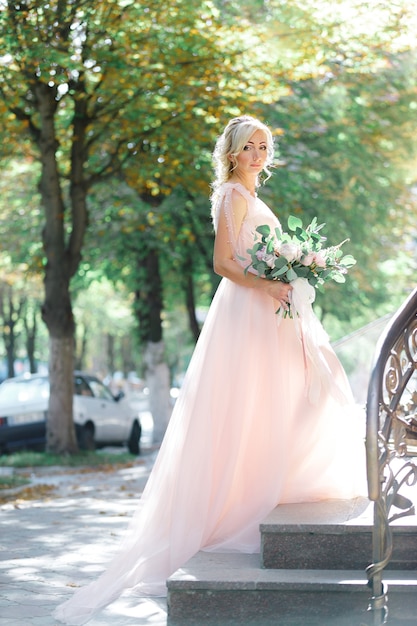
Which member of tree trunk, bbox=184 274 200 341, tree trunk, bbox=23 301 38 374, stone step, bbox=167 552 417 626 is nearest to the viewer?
stone step, bbox=167 552 417 626

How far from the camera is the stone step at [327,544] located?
221 inches

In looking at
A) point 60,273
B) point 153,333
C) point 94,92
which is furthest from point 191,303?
point 94,92

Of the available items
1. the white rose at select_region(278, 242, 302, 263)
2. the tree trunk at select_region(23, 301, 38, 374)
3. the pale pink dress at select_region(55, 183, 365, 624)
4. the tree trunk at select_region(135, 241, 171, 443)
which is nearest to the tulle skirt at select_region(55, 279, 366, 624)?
the pale pink dress at select_region(55, 183, 365, 624)

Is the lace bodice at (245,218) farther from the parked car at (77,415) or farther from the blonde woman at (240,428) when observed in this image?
the parked car at (77,415)

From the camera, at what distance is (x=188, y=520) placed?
20.3 ft

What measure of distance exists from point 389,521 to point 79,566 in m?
2.98

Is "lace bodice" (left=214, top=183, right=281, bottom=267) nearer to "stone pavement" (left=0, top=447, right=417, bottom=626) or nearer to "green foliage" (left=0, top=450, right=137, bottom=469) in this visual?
"stone pavement" (left=0, top=447, right=417, bottom=626)

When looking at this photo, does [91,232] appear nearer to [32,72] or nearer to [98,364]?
[32,72]

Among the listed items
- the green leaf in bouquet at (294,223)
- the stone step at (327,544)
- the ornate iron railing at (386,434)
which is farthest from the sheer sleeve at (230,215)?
the stone step at (327,544)

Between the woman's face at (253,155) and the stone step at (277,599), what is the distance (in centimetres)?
251

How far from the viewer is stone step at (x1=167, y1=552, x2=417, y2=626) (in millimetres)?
5328

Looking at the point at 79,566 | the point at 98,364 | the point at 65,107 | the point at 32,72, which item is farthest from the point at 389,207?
the point at 98,364

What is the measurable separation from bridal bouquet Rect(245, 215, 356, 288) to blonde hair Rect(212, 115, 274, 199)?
1.76 ft

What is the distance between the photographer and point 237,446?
247 inches
